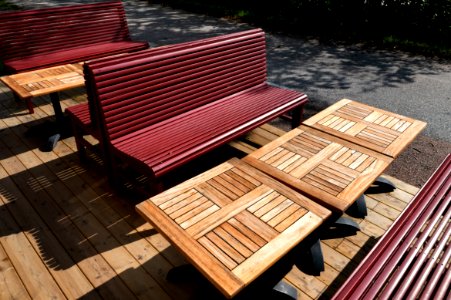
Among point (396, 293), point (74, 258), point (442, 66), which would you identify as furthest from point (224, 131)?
point (442, 66)

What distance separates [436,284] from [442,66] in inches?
286

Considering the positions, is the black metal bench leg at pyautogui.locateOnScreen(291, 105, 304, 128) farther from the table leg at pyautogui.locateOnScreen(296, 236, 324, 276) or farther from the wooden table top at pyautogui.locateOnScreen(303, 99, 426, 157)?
the table leg at pyautogui.locateOnScreen(296, 236, 324, 276)

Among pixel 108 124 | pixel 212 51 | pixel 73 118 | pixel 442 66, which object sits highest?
pixel 212 51

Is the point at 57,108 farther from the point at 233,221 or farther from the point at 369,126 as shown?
the point at 369,126

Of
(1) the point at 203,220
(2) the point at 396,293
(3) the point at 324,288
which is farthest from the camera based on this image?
(3) the point at 324,288

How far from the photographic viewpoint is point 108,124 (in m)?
3.28

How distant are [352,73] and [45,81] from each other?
5493mm

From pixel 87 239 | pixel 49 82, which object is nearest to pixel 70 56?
pixel 49 82

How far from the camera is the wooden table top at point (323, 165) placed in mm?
2514

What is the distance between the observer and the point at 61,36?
19.0ft

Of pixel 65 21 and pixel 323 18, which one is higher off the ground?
pixel 65 21

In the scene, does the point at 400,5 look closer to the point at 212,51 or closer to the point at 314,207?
A: the point at 212,51

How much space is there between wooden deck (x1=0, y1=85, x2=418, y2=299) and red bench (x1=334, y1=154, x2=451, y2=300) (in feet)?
2.77

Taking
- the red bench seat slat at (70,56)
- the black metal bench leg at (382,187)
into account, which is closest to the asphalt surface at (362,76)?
the black metal bench leg at (382,187)
